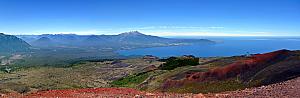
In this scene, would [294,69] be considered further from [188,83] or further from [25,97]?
[25,97]

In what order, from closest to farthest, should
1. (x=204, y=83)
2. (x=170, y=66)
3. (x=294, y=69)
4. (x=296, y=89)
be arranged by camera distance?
(x=296, y=89), (x=294, y=69), (x=204, y=83), (x=170, y=66)

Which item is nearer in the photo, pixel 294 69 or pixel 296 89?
pixel 296 89

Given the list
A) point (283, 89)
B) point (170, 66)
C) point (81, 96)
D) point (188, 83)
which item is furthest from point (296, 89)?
point (170, 66)

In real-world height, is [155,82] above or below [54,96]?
below

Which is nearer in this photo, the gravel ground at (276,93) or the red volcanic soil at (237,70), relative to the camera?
the gravel ground at (276,93)

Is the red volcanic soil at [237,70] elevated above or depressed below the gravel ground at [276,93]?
below

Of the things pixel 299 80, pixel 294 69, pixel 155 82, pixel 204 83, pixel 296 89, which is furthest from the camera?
pixel 155 82

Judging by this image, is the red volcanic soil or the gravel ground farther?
the red volcanic soil

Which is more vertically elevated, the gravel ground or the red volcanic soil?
the gravel ground

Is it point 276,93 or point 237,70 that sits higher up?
point 276,93

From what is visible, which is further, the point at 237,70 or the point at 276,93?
the point at 237,70

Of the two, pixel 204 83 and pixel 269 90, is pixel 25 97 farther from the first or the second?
pixel 204 83
